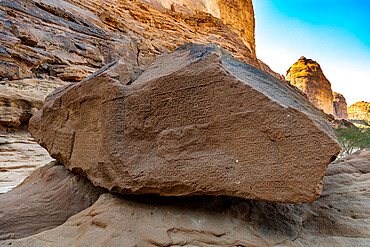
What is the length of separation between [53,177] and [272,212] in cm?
254

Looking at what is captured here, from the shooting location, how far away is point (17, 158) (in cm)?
493

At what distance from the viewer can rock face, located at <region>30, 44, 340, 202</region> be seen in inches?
58.5

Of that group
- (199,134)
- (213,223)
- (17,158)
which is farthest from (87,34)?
(213,223)

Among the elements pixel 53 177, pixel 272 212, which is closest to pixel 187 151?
pixel 272 212

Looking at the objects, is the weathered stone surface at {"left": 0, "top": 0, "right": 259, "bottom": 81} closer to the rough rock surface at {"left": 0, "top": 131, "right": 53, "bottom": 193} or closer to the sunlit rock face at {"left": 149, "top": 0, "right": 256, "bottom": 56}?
the rough rock surface at {"left": 0, "top": 131, "right": 53, "bottom": 193}

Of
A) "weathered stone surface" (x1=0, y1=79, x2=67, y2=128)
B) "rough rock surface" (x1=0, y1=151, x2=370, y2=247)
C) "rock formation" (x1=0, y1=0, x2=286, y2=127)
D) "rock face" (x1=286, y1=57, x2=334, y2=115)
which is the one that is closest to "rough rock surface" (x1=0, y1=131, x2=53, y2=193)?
"weathered stone surface" (x1=0, y1=79, x2=67, y2=128)

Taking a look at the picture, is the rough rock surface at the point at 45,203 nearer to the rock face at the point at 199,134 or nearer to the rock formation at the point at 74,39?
the rock face at the point at 199,134

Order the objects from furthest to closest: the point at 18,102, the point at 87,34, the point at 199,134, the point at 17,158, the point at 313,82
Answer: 1. the point at 313,82
2. the point at 87,34
3. the point at 18,102
4. the point at 17,158
5. the point at 199,134

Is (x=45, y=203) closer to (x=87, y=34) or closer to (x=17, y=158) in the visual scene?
(x=17, y=158)

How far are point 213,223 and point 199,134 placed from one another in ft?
2.36

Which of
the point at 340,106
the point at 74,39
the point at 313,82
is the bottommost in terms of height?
the point at 74,39

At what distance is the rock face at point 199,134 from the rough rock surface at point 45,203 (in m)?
0.26

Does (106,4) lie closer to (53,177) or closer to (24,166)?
(24,166)

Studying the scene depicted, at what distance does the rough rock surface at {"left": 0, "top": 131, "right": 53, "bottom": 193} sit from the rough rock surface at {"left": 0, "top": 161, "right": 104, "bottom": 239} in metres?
1.22
